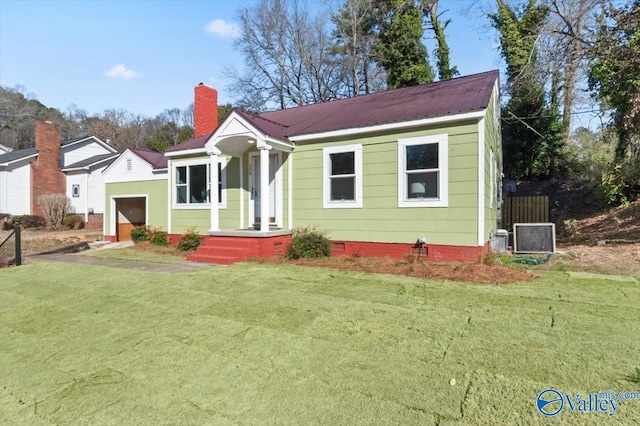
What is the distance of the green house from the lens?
25.5 ft

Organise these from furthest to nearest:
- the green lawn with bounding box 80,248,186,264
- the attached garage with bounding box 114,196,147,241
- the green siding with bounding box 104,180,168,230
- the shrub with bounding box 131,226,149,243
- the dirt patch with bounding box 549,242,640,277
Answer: the attached garage with bounding box 114,196,147,241 < the green siding with bounding box 104,180,168,230 < the shrub with bounding box 131,226,149,243 < the green lawn with bounding box 80,248,186,264 < the dirt patch with bounding box 549,242,640,277

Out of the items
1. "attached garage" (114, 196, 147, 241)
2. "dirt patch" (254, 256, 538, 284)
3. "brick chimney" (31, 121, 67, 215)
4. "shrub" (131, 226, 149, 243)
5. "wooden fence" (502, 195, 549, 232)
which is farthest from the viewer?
"brick chimney" (31, 121, 67, 215)

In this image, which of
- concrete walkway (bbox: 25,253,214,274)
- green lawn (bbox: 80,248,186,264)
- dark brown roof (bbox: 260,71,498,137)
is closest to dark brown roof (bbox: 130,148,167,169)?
green lawn (bbox: 80,248,186,264)

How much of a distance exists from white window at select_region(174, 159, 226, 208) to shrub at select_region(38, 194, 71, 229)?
13.9 m

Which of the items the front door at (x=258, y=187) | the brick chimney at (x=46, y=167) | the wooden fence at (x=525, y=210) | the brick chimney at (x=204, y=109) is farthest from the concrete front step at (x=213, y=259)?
the brick chimney at (x=46, y=167)

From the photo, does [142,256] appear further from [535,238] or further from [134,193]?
[535,238]

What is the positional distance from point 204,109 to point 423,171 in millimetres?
9560

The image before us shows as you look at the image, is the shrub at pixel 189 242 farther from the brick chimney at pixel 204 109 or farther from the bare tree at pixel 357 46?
the bare tree at pixel 357 46

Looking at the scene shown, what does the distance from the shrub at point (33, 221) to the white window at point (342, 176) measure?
2035 cm

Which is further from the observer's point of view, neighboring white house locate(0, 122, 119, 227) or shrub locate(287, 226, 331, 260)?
neighboring white house locate(0, 122, 119, 227)

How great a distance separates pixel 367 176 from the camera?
8.90 meters

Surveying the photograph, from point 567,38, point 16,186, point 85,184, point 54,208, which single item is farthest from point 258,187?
point 16,186

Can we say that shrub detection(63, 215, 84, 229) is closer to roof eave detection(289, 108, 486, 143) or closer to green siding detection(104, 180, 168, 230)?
green siding detection(104, 180, 168, 230)

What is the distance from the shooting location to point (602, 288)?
5.46 metres
